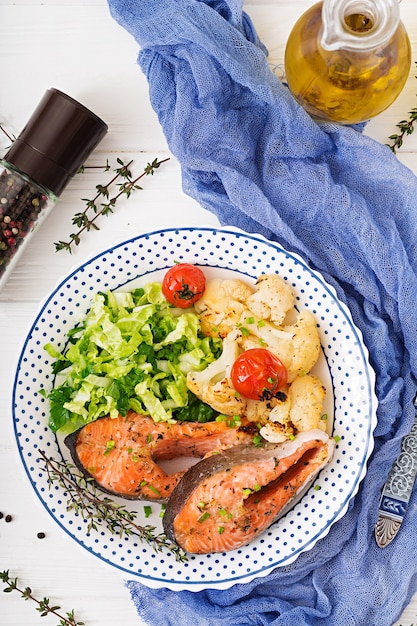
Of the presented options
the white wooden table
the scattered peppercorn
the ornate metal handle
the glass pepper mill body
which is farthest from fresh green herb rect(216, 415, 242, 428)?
the glass pepper mill body

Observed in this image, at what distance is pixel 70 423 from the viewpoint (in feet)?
8.79

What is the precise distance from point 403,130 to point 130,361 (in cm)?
137

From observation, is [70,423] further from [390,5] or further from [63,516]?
[390,5]

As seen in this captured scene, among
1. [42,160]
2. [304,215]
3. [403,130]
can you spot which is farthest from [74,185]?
[403,130]

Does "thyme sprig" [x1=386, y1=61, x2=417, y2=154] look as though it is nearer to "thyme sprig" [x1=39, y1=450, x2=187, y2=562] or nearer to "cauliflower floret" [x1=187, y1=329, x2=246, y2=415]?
"cauliflower floret" [x1=187, y1=329, x2=246, y2=415]

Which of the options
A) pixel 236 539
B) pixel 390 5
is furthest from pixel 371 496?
pixel 390 5

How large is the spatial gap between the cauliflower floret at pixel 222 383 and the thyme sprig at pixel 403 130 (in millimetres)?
969

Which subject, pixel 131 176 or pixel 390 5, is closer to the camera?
pixel 390 5

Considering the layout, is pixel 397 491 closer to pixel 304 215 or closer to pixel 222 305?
pixel 222 305

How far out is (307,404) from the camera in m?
2.55

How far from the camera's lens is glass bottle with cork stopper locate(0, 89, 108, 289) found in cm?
261

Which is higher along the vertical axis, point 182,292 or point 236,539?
point 182,292

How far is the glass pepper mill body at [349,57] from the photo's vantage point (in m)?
2.27

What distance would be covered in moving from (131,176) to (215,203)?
0.37 m
